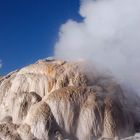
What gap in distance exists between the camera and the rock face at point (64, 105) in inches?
1551

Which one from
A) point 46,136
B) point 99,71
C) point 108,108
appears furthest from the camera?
point 99,71

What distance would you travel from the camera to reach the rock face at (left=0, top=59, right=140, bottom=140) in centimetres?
3941

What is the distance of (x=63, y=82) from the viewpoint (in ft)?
137

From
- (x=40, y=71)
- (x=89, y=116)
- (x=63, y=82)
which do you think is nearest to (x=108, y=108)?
(x=89, y=116)

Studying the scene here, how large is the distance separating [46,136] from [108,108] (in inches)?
254

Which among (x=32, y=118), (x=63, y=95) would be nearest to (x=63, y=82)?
(x=63, y=95)

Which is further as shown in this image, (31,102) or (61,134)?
→ (31,102)

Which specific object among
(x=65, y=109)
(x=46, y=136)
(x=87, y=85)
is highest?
(x=87, y=85)

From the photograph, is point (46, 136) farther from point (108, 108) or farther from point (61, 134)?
point (108, 108)

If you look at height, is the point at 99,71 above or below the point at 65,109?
above

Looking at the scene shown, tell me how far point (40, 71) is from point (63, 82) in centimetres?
281

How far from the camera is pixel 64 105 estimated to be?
40.2 m

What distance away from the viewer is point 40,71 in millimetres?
43281

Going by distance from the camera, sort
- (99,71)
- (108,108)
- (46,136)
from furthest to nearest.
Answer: (99,71), (108,108), (46,136)
